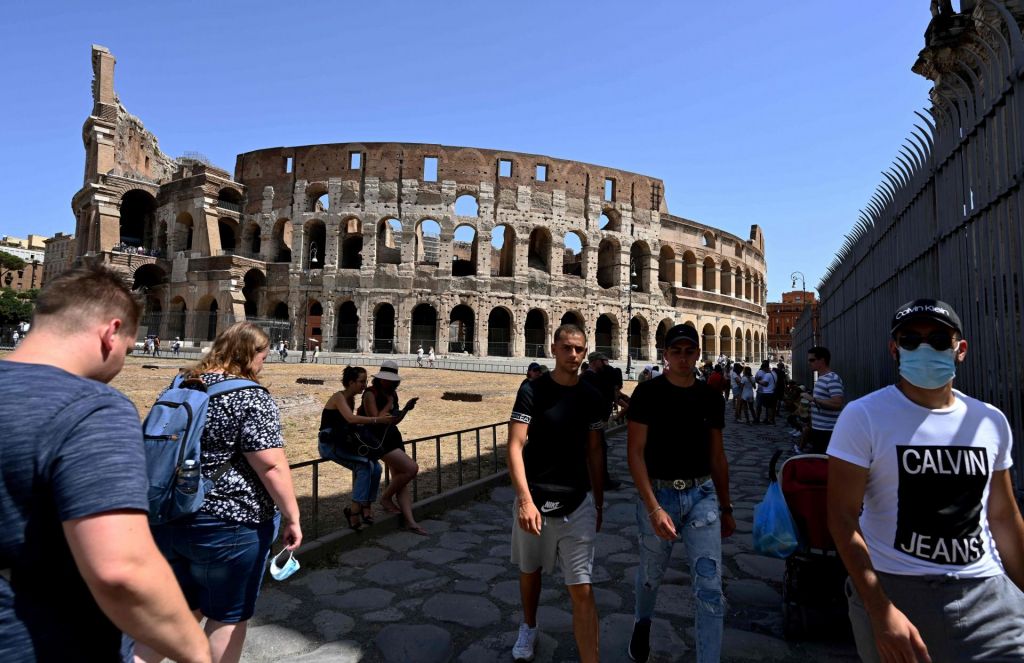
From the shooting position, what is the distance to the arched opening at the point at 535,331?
34344 mm

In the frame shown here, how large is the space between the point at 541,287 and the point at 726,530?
30475mm

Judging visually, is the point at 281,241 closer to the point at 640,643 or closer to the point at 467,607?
the point at 467,607

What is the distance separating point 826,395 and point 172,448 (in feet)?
15.9

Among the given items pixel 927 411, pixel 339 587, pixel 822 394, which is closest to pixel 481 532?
pixel 339 587

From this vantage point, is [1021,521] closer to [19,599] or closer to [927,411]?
[927,411]

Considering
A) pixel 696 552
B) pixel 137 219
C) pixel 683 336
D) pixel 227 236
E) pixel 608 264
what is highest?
pixel 137 219

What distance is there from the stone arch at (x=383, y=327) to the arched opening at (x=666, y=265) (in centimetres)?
1803

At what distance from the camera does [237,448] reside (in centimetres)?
220

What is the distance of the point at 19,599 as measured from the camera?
103 cm

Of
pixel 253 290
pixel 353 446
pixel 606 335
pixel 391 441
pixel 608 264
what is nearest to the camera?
pixel 353 446

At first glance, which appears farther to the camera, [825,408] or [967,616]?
[825,408]

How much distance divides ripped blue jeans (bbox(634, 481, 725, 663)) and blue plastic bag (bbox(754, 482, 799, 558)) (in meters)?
0.36

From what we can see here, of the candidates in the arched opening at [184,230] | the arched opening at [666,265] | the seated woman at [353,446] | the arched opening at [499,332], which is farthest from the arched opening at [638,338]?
the seated woman at [353,446]

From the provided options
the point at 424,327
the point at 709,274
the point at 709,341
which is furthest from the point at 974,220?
the point at 709,274
